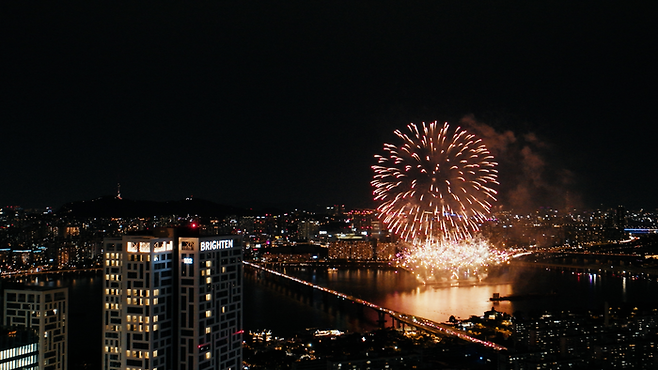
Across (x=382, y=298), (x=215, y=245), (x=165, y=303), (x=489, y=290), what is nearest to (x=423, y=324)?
(x=382, y=298)

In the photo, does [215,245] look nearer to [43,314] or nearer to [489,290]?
[43,314]

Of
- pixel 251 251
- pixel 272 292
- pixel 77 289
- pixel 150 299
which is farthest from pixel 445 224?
pixel 251 251

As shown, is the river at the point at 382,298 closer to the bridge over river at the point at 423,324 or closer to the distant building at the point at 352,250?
the bridge over river at the point at 423,324

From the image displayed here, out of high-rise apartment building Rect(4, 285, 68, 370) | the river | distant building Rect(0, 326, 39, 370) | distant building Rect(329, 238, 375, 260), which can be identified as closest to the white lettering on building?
distant building Rect(0, 326, 39, 370)

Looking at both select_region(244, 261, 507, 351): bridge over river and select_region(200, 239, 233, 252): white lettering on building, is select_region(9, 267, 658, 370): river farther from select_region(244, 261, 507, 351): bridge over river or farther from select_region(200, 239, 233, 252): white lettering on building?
select_region(200, 239, 233, 252): white lettering on building

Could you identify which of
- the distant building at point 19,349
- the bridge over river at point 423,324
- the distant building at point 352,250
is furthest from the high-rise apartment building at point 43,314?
the distant building at point 352,250

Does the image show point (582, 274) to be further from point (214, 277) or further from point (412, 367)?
point (214, 277)
